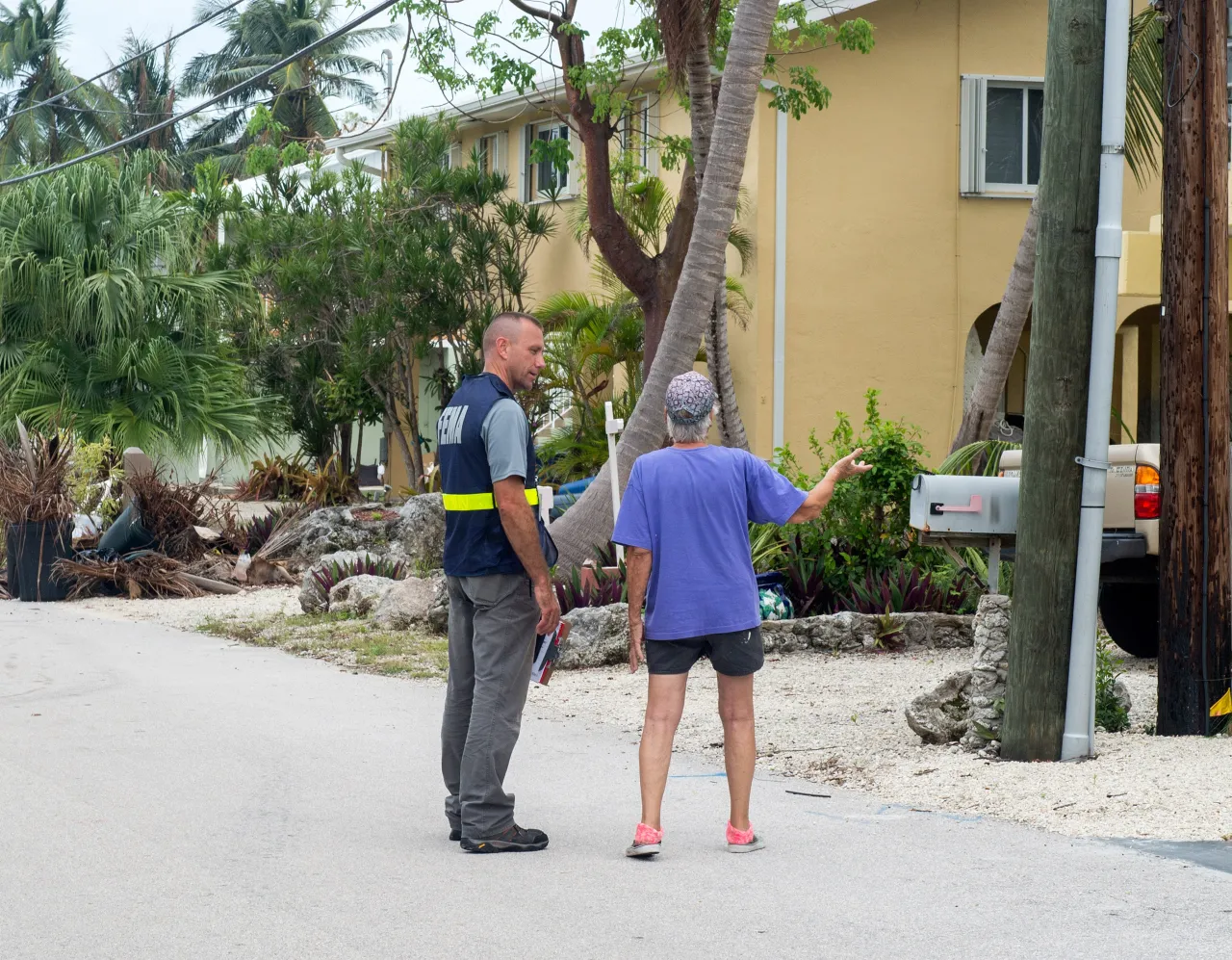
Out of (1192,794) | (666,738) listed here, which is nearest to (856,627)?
(1192,794)

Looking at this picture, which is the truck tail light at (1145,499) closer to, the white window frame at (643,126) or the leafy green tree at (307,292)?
the white window frame at (643,126)

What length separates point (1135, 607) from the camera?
1049 cm

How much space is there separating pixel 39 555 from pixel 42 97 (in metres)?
40.9

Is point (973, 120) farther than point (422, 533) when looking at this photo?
Yes

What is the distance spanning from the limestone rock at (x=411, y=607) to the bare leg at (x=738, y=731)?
6.93 metres

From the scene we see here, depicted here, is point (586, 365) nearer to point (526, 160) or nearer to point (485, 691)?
point (526, 160)

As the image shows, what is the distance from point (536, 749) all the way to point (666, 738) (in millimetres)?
2438

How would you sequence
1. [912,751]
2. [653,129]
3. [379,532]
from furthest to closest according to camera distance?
[653,129]
[379,532]
[912,751]

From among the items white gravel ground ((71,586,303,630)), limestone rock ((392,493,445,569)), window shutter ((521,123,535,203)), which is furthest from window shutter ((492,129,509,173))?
white gravel ground ((71,586,303,630))

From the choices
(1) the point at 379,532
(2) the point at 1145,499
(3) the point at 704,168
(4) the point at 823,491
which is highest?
(3) the point at 704,168

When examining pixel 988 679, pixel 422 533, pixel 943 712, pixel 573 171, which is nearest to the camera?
pixel 988 679

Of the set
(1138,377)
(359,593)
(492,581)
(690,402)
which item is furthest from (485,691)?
(1138,377)

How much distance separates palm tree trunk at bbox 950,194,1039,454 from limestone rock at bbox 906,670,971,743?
5.69 m

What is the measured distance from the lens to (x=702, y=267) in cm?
1262
